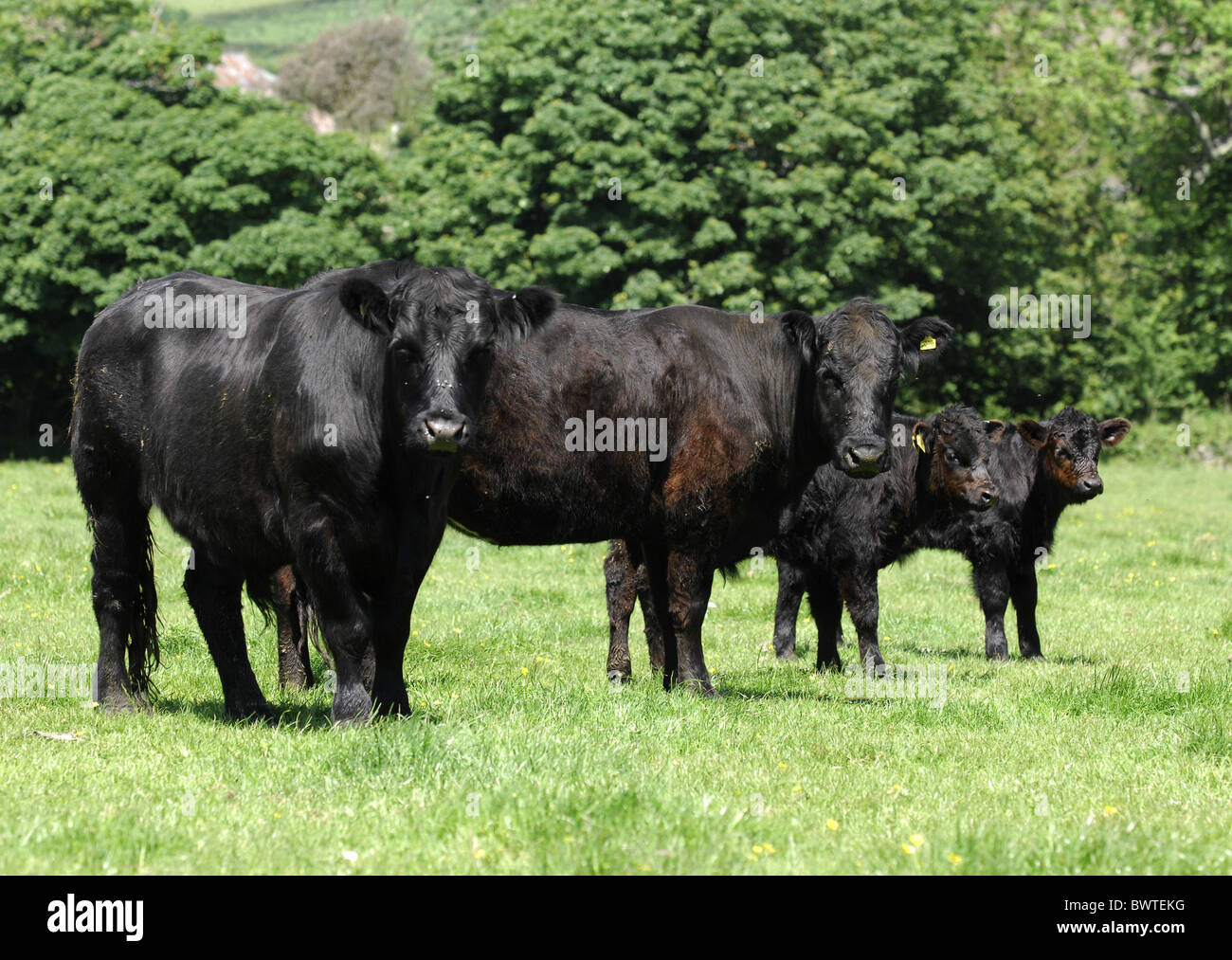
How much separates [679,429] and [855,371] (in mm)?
1156

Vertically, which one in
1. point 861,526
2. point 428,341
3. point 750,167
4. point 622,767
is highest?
point 750,167

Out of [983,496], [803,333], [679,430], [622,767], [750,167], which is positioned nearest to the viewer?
[622,767]

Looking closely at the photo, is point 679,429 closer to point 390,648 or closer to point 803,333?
point 803,333

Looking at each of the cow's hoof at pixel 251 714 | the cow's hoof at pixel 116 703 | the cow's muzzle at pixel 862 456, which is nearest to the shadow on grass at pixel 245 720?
the cow's hoof at pixel 251 714

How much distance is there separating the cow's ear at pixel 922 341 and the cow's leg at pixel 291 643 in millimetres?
4317

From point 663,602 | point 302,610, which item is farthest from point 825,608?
point 302,610

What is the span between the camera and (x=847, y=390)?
8.70 metres

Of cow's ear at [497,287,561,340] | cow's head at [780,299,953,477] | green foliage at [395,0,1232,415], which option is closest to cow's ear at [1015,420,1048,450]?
cow's head at [780,299,953,477]

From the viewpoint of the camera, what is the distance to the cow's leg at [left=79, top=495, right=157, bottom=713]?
7.86m

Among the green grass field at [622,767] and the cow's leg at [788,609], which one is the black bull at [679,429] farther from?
the cow's leg at [788,609]

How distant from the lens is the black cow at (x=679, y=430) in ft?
27.2

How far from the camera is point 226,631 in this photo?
299 inches

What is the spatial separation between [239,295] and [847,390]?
3.70 m
